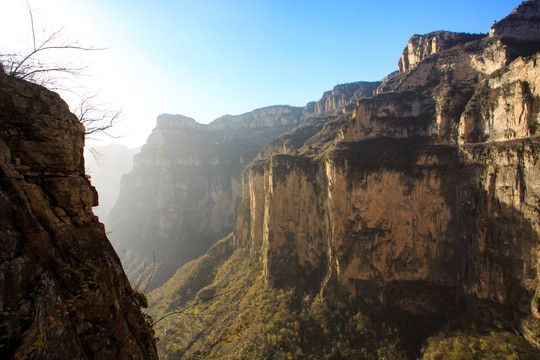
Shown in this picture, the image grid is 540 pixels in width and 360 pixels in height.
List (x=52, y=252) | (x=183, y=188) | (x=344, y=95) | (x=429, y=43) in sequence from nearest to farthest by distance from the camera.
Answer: (x=52, y=252) < (x=429, y=43) < (x=344, y=95) < (x=183, y=188)

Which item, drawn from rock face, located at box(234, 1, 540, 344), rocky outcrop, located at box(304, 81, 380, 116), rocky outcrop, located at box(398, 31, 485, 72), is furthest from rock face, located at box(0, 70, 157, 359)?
rocky outcrop, located at box(304, 81, 380, 116)

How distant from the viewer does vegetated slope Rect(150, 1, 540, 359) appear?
2039 centimetres

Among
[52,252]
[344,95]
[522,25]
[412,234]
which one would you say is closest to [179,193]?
[344,95]

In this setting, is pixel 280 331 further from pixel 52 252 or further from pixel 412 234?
pixel 52 252

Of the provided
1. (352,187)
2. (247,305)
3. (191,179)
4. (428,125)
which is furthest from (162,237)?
(428,125)

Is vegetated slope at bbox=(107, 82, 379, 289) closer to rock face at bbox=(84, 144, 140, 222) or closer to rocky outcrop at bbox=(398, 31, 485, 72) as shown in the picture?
rocky outcrop at bbox=(398, 31, 485, 72)

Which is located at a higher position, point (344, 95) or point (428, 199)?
point (344, 95)

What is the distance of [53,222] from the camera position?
14.9 ft

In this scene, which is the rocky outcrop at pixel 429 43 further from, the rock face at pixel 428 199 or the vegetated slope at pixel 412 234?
the rock face at pixel 428 199

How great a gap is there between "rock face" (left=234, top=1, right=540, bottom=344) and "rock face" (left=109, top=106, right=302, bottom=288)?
159ft

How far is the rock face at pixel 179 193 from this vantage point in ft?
275

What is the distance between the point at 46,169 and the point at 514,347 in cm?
2767

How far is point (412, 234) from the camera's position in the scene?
26.9 metres

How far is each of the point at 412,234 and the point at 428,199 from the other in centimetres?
396
